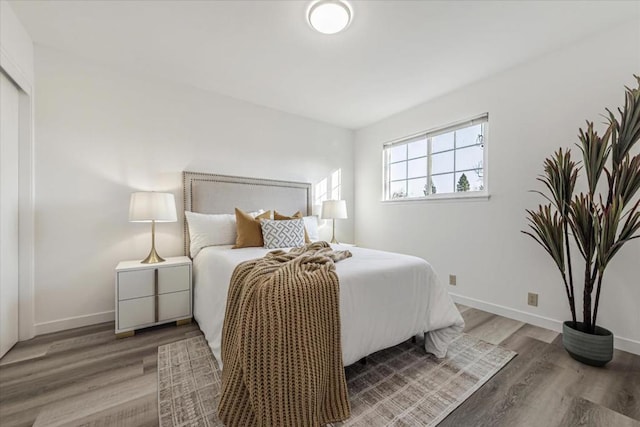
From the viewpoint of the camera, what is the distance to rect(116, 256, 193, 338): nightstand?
7.01ft

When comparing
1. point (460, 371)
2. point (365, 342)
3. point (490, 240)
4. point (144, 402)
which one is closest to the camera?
point (144, 402)

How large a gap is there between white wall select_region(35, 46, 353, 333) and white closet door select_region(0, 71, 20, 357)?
174 mm

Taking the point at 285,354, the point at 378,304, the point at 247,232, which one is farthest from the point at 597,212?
the point at 247,232

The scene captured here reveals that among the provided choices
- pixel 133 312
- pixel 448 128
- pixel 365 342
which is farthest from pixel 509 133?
pixel 133 312

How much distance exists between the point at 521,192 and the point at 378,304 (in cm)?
196

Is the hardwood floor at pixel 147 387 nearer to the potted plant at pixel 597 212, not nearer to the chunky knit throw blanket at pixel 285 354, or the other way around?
the potted plant at pixel 597 212

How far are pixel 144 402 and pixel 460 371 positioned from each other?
191cm

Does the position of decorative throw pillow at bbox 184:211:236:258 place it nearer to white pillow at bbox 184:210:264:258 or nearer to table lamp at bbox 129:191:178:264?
white pillow at bbox 184:210:264:258

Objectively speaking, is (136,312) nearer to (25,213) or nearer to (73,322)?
(73,322)

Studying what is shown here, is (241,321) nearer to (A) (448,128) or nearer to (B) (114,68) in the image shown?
(B) (114,68)

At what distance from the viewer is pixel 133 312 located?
7.13ft

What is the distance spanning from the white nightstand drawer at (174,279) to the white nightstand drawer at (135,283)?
67 millimetres

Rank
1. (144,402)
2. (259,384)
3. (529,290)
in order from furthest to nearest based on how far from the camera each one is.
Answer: (529,290), (144,402), (259,384)

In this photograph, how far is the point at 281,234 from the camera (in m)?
2.61
